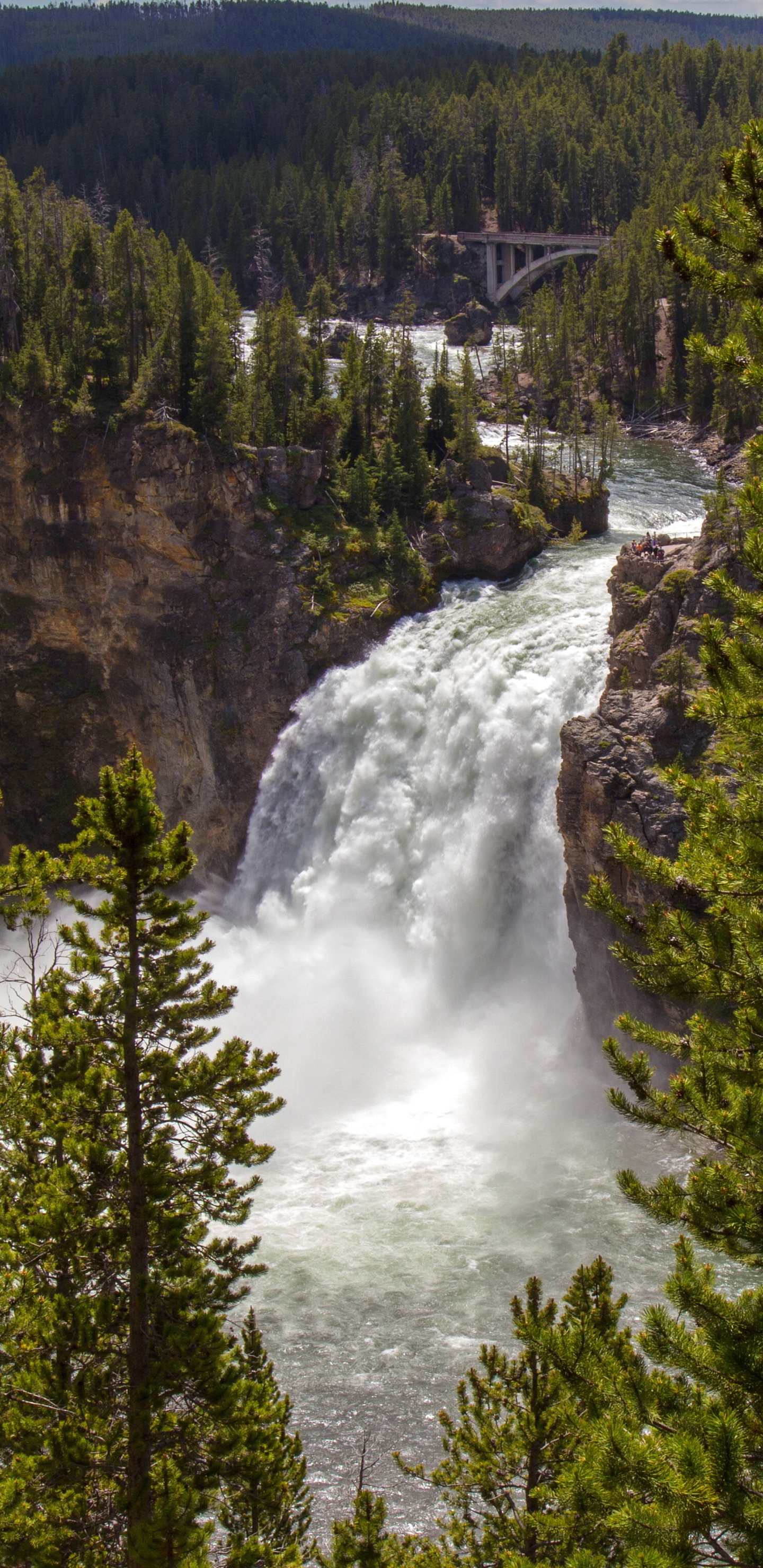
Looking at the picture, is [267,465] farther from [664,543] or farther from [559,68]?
[559,68]

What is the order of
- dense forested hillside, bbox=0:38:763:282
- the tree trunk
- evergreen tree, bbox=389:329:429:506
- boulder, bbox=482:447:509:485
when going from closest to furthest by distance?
1. the tree trunk
2. evergreen tree, bbox=389:329:429:506
3. boulder, bbox=482:447:509:485
4. dense forested hillside, bbox=0:38:763:282

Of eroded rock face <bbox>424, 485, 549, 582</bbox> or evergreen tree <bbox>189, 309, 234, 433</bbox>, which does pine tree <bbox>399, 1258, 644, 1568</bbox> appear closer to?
eroded rock face <bbox>424, 485, 549, 582</bbox>

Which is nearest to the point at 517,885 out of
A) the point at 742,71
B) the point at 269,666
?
the point at 269,666

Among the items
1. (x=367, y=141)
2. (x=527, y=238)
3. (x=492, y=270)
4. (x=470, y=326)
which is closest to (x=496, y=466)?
(x=470, y=326)

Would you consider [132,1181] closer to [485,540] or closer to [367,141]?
[485,540]

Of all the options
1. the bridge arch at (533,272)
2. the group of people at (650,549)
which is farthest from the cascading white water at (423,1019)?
the bridge arch at (533,272)

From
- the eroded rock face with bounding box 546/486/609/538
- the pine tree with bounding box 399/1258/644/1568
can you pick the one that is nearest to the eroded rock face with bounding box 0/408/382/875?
the eroded rock face with bounding box 546/486/609/538

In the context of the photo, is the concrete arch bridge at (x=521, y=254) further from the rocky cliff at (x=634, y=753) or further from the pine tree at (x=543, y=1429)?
the pine tree at (x=543, y=1429)
